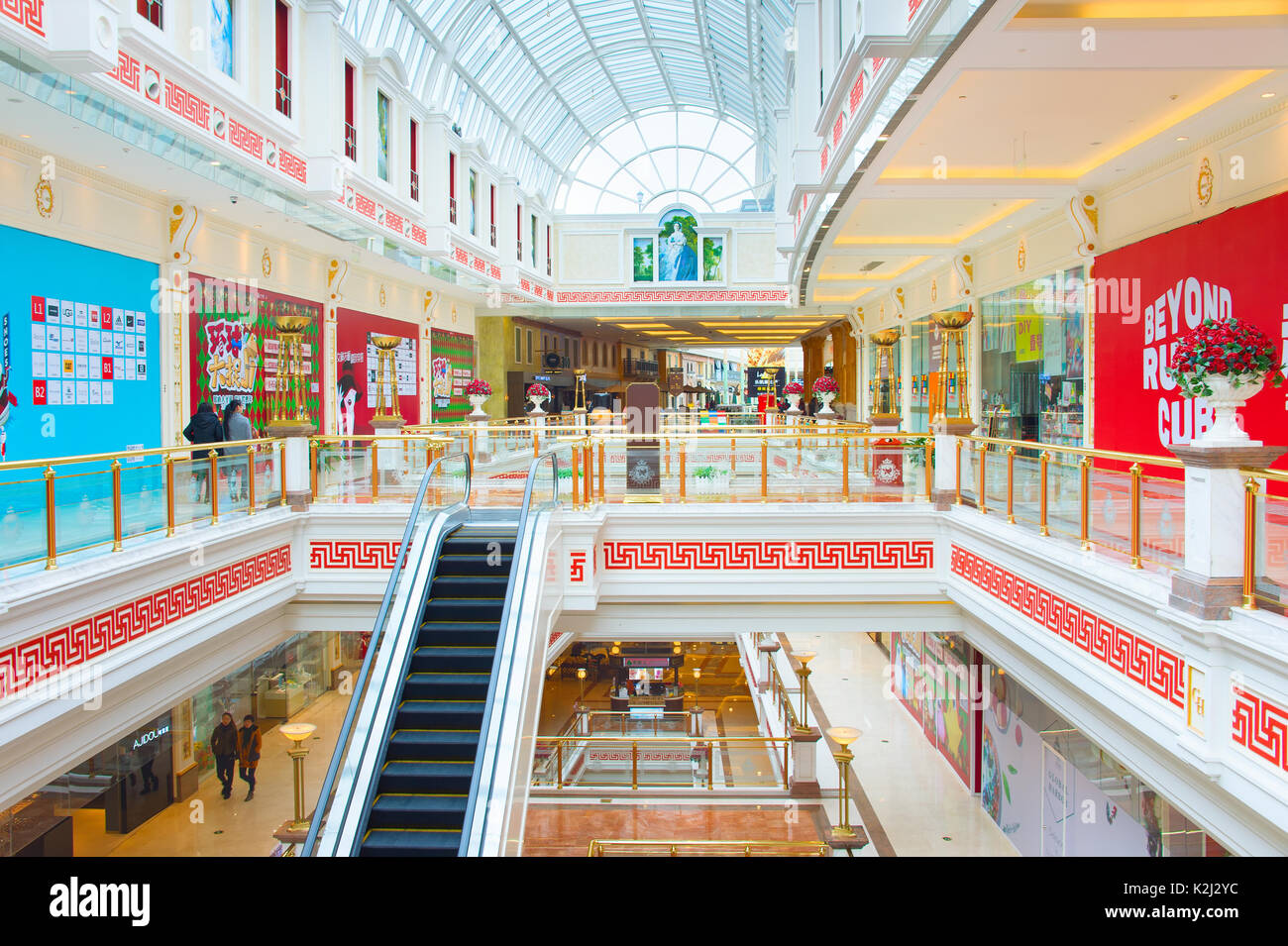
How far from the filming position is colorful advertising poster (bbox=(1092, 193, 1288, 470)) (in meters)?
9.14

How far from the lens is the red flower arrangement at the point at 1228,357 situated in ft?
17.0

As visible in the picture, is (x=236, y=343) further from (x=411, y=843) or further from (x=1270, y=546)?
(x=1270, y=546)

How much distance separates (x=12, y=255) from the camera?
10570 millimetres

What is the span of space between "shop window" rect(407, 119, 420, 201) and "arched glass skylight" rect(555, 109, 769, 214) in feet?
55.5

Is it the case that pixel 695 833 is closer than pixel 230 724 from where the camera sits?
Yes

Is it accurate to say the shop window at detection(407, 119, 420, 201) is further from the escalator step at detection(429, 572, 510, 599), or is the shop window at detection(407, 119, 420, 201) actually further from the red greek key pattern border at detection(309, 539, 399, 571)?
the escalator step at detection(429, 572, 510, 599)

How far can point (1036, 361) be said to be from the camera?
15.2 meters

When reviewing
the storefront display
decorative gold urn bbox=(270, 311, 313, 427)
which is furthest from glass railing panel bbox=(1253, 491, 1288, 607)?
decorative gold urn bbox=(270, 311, 313, 427)

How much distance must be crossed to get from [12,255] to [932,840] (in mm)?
13416

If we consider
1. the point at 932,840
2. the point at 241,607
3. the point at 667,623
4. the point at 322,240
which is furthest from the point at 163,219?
the point at 932,840

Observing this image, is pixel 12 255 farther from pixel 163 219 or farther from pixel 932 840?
pixel 932 840

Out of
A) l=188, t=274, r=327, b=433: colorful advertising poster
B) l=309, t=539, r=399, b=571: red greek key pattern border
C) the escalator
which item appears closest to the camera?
the escalator

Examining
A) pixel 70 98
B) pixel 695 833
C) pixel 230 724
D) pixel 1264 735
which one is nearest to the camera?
pixel 1264 735

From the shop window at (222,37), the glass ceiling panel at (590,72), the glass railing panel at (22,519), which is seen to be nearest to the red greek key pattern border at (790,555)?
the glass railing panel at (22,519)
